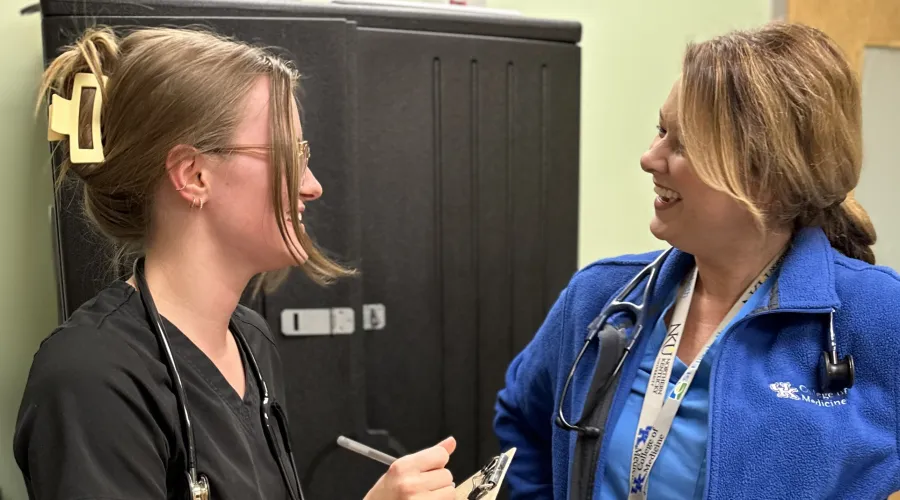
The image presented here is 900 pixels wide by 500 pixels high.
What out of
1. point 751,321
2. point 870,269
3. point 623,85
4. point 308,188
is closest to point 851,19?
point 623,85

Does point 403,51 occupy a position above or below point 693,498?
above

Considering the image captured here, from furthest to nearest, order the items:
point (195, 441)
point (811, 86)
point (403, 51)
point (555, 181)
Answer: point (555, 181)
point (403, 51)
point (811, 86)
point (195, 441)

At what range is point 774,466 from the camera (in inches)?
35.3

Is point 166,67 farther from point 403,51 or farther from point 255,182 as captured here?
point 403,51

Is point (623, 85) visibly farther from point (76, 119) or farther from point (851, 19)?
point (76, 119)

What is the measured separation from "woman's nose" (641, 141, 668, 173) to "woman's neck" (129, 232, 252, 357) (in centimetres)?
58

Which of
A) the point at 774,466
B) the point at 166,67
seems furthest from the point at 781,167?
the point at 166,67

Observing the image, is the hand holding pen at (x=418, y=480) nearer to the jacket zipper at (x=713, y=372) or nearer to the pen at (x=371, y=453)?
the pen at (x=371, y=453)

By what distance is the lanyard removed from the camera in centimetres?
98

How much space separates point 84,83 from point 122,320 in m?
0.29

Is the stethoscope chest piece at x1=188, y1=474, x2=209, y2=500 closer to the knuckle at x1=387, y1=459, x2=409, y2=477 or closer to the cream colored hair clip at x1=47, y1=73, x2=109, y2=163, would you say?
the knuckle at x1=387, y1=459, x2=409, y2=477

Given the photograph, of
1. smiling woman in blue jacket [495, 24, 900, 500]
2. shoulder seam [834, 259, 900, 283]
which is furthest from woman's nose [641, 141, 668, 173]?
shoulder seam [834, 259, 900, 283]

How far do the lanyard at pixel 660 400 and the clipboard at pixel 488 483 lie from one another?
0.66 feet

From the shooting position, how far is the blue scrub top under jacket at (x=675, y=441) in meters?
0.95
